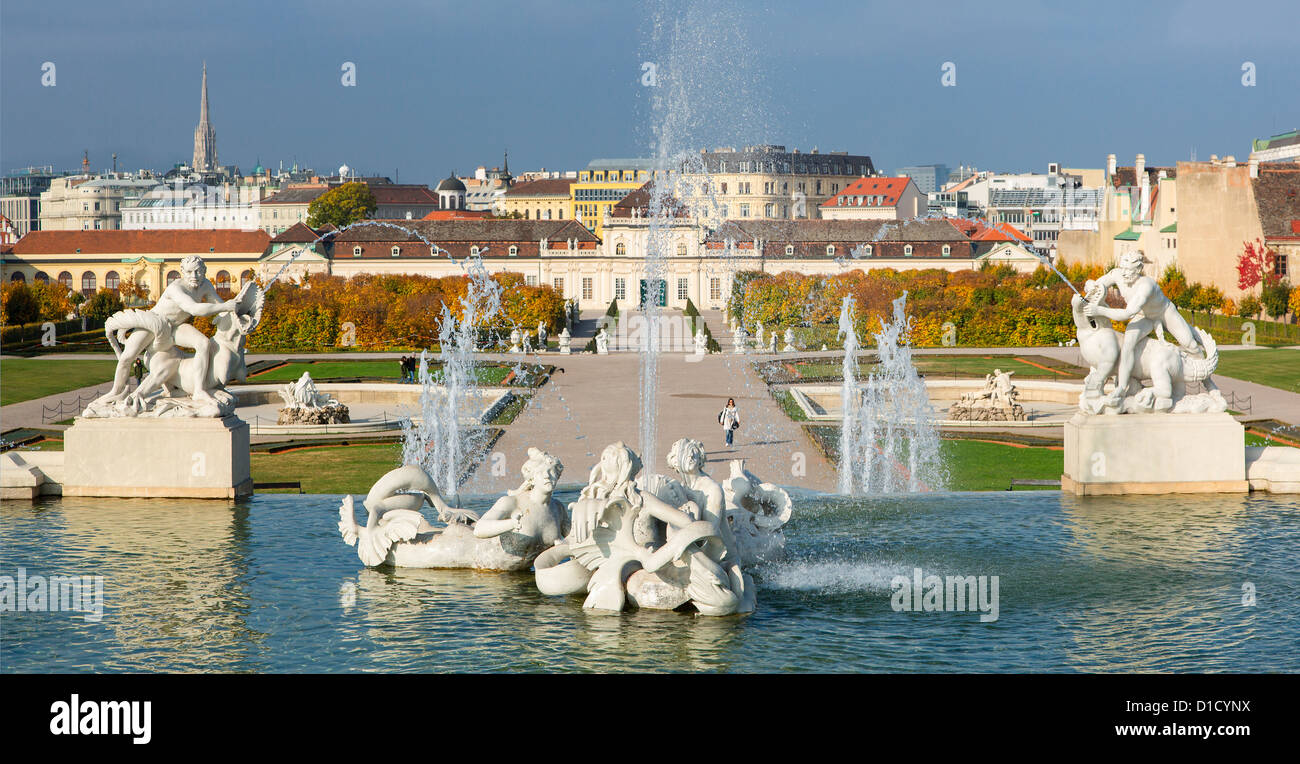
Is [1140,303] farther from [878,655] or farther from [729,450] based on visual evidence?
[729,450]

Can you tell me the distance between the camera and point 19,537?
47.9 ft

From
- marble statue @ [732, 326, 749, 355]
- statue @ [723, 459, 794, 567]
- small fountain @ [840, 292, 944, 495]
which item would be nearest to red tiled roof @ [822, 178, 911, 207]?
marble statue @ [732, 326, 749, 355]

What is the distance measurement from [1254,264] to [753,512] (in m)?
61.2

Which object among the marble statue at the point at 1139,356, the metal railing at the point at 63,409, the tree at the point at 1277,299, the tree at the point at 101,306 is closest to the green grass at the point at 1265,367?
the tree at the point at 1277,299

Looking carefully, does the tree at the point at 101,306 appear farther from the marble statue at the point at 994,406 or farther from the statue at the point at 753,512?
the statue at the point at 753,512

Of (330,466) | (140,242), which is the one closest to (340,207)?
(140,242)

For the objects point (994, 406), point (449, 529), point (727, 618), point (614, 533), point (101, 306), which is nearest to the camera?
point (727, 618)

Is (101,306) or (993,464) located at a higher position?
(101,306)

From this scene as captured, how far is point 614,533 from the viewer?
1205cm

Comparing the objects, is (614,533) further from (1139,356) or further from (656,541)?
(1139,356)

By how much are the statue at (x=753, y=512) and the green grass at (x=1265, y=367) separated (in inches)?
1162
